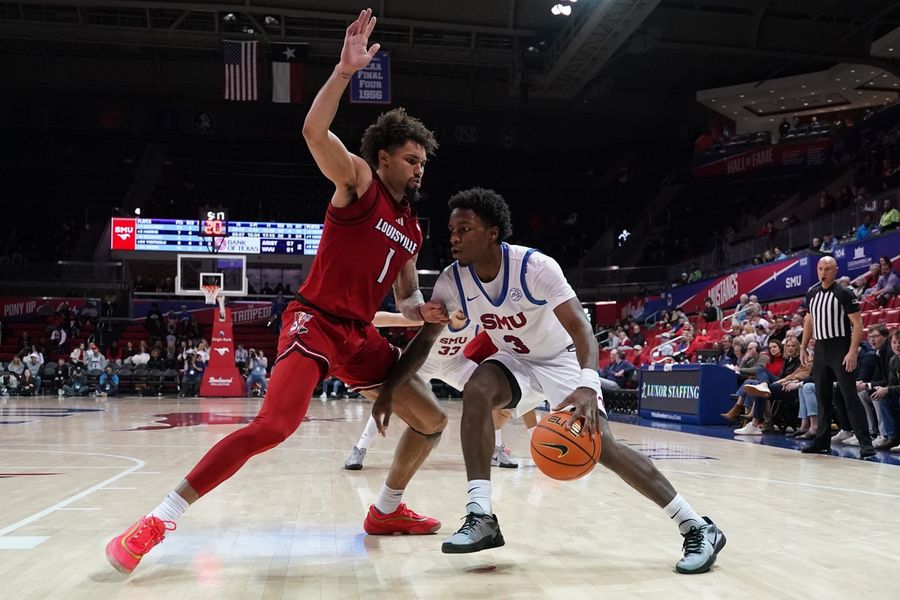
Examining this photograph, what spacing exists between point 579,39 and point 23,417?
50.1ft

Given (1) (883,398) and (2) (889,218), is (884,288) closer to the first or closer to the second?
(2) (889,218)

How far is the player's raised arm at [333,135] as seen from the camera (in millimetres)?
3168

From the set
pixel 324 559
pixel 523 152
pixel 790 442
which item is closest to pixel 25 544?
pixel 324 559

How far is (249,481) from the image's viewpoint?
5.91 m

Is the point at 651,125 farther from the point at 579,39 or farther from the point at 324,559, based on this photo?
the point at 324,559

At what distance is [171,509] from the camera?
3.19 m

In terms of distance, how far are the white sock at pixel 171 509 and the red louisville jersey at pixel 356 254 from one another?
972mm

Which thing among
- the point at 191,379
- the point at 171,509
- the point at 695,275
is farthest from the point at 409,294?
the point at 695,275

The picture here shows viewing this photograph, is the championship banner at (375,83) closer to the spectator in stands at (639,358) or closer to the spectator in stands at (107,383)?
the spectator in stands at (639,358)

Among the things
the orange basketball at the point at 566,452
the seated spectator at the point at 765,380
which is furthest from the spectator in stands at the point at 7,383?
the orange basketball at the point at 566,452

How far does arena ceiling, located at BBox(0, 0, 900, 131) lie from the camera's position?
21.0m

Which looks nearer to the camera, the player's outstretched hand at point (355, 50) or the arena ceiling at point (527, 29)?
the player's outstretched hand at point (355, 50)

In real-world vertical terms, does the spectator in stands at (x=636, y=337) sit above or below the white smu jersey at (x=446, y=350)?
below

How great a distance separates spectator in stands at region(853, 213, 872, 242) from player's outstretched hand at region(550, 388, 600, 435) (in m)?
14.2
